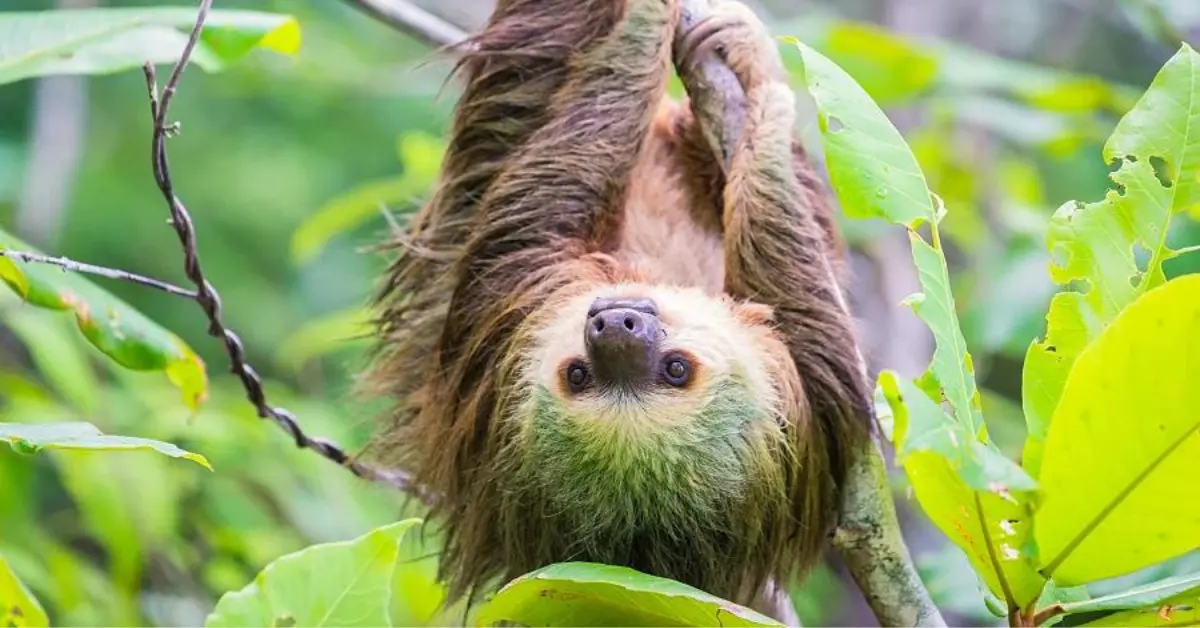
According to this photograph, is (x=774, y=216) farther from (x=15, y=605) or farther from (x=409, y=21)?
(x=15, y=605)

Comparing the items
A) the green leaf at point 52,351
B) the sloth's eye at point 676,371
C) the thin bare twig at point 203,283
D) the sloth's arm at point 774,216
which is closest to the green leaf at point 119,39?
the thin bare twig at point 203,283

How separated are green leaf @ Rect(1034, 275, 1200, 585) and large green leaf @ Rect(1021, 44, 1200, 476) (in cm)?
26

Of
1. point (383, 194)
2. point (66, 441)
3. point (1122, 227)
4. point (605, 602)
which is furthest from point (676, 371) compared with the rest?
point (383, 194)

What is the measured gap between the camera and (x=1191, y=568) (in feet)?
13.0

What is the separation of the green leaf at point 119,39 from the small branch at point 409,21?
0.83 meters

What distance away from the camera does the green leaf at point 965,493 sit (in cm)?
200

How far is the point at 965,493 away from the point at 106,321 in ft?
7.16

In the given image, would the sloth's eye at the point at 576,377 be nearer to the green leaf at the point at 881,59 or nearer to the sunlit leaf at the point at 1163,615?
the sunlit leaf at the point at 1163,615

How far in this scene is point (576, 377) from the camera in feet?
12.0


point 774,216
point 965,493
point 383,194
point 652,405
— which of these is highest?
point 965,493

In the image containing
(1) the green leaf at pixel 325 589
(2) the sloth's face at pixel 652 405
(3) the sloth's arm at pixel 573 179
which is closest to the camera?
(1) the green leaf at pixel 325 589

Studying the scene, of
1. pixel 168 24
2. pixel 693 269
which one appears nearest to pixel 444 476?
pixel 693 269

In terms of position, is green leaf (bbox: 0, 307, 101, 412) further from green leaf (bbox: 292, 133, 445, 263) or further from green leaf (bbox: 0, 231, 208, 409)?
green leaf (bbox: 0, 231, 208, 409)

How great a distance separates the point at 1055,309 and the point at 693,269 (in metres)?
1.85
